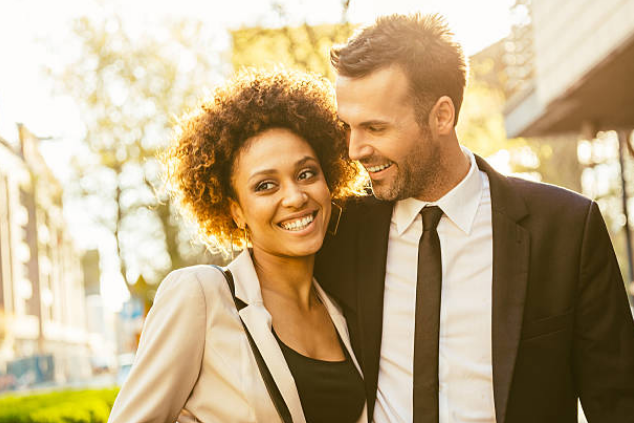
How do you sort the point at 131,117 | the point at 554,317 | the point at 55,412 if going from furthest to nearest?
1. the point at 131,117
2. the point at 55,412
3. the point at 554,317

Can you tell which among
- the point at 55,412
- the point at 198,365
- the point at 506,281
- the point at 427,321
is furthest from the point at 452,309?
the point at 55,412

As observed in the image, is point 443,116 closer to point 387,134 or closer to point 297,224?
point 387,134

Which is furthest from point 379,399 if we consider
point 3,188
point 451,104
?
point 3,188

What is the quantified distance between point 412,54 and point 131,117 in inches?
777

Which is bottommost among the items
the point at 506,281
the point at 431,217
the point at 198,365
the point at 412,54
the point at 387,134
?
the point at 198,365

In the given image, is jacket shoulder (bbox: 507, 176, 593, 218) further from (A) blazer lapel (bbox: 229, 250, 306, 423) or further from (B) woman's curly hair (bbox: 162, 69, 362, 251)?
(A) blazer lapel (bbox: 229, 250, 306, 423)

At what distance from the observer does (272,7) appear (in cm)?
817

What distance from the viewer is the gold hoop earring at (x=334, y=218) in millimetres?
3941

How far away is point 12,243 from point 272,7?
37.4 metres

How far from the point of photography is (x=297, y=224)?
351 cm

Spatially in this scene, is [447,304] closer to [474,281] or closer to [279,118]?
[474,281]

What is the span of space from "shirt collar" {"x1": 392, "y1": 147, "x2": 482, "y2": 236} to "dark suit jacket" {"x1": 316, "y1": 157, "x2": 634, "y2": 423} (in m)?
0.10

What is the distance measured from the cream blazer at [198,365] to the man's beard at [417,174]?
818mm

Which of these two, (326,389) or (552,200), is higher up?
(552,200)
